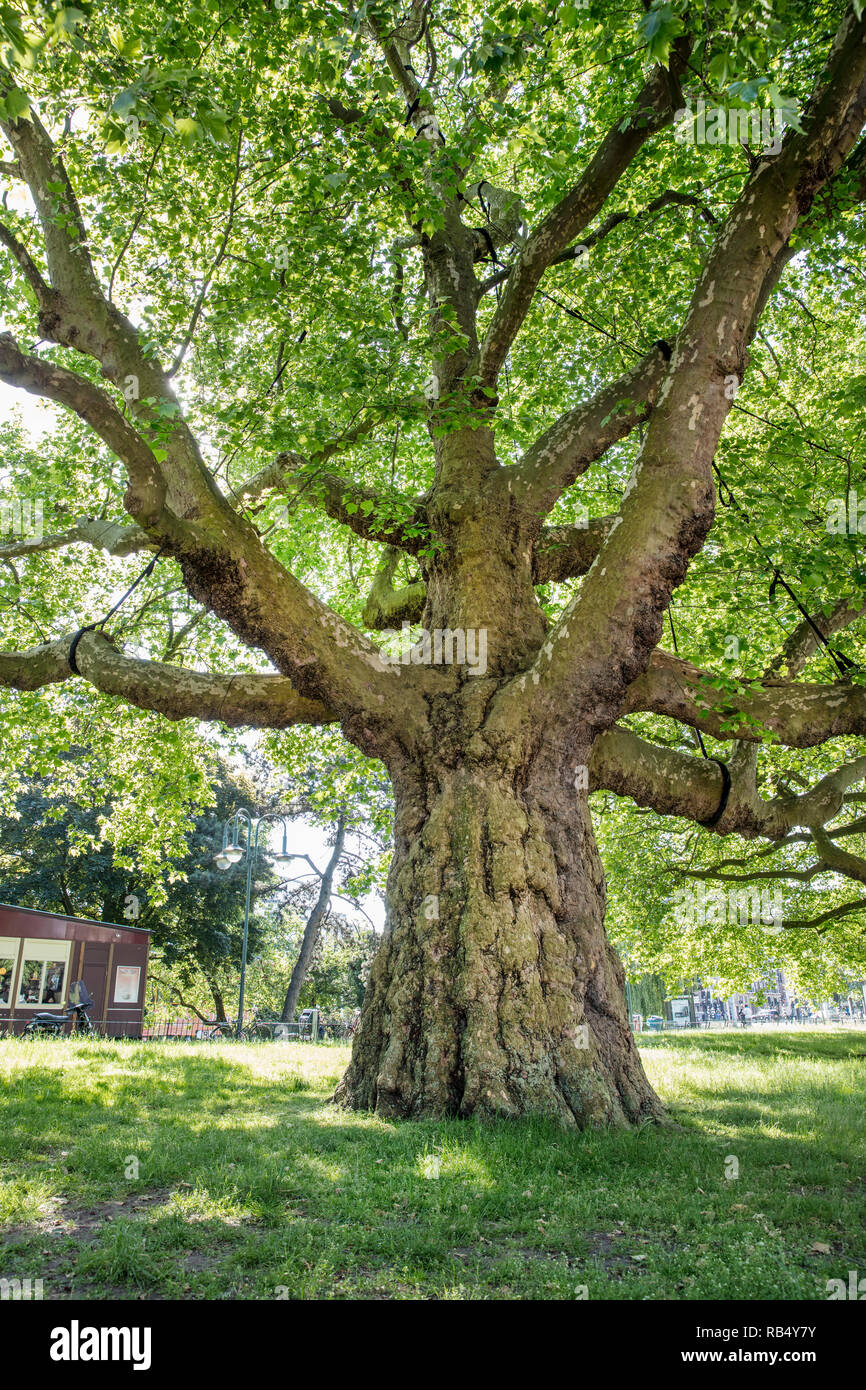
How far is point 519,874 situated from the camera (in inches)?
267

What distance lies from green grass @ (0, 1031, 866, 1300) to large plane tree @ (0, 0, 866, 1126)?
951mm

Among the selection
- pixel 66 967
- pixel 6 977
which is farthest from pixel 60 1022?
pixel 66 967

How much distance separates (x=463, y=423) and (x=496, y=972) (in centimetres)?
581

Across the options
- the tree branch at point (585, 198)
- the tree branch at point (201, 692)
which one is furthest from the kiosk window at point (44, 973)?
the tree branch at point (585, 198)

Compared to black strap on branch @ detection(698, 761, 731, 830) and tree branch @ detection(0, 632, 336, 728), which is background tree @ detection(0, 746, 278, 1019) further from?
black strap on branch @ detection(698, 761, 731, 830)

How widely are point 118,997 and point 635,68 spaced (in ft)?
71.3

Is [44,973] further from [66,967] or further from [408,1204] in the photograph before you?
[408,1204]

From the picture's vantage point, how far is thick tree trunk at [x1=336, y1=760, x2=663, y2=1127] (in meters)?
6.07

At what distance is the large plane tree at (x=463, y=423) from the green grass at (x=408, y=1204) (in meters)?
0.95

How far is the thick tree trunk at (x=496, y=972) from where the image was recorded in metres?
6.07

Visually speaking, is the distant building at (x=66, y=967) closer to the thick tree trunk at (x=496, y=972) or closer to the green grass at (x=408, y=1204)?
the green grass at (x=408, y=1204)

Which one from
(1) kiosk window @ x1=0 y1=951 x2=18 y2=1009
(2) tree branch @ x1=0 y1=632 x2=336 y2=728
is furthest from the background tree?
(2) tree branch @ x1=0 y1=632 x2=336 y2=728
